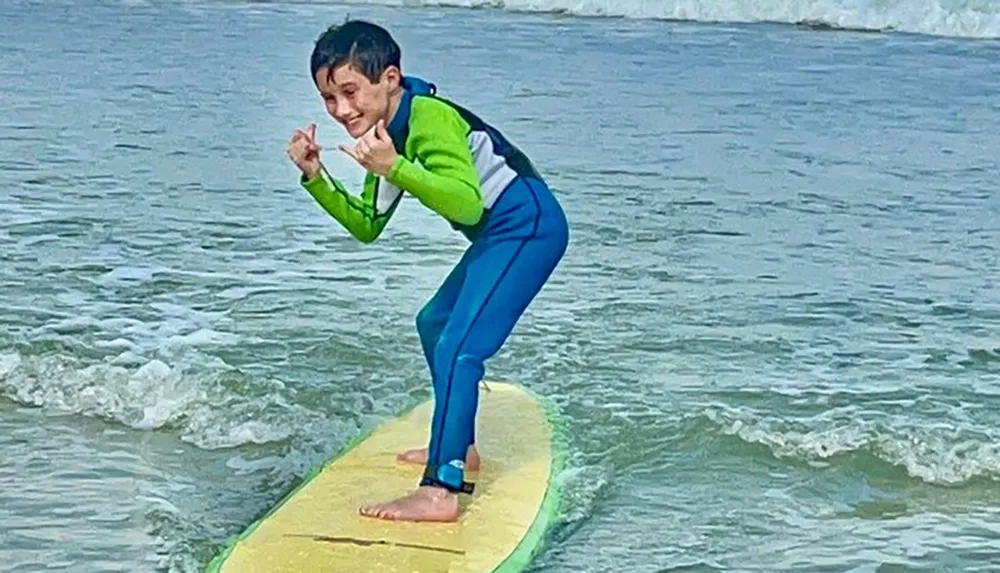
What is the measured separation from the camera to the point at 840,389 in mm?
5938

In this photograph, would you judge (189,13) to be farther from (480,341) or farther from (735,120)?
(480,341)

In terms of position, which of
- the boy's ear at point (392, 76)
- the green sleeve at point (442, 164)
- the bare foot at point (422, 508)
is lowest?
the bare foot at point (422, 508)

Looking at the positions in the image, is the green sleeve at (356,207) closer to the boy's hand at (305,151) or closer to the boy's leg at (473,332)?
the boy's hand at (305,151)

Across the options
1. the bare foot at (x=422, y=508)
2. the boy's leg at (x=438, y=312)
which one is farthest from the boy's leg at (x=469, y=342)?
the boy's leg at (x=438, y=312)

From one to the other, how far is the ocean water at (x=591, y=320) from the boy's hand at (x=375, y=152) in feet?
3.72

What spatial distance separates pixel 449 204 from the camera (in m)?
4.05

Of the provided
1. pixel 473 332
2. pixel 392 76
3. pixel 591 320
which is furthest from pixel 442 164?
pixel 591 320

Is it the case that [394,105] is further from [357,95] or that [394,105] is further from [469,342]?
[469,342]

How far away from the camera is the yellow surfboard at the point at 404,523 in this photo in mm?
4062

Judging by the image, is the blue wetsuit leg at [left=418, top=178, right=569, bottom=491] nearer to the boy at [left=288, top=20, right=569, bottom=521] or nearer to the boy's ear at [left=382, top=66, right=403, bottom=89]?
the boy at [left=288, top=20, right=569, bottom=521]

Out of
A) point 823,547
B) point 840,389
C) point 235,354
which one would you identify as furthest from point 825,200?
point 823,547

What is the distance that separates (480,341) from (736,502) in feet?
3.44

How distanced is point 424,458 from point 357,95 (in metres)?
1.19

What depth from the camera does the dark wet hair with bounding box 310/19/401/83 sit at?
401cm
